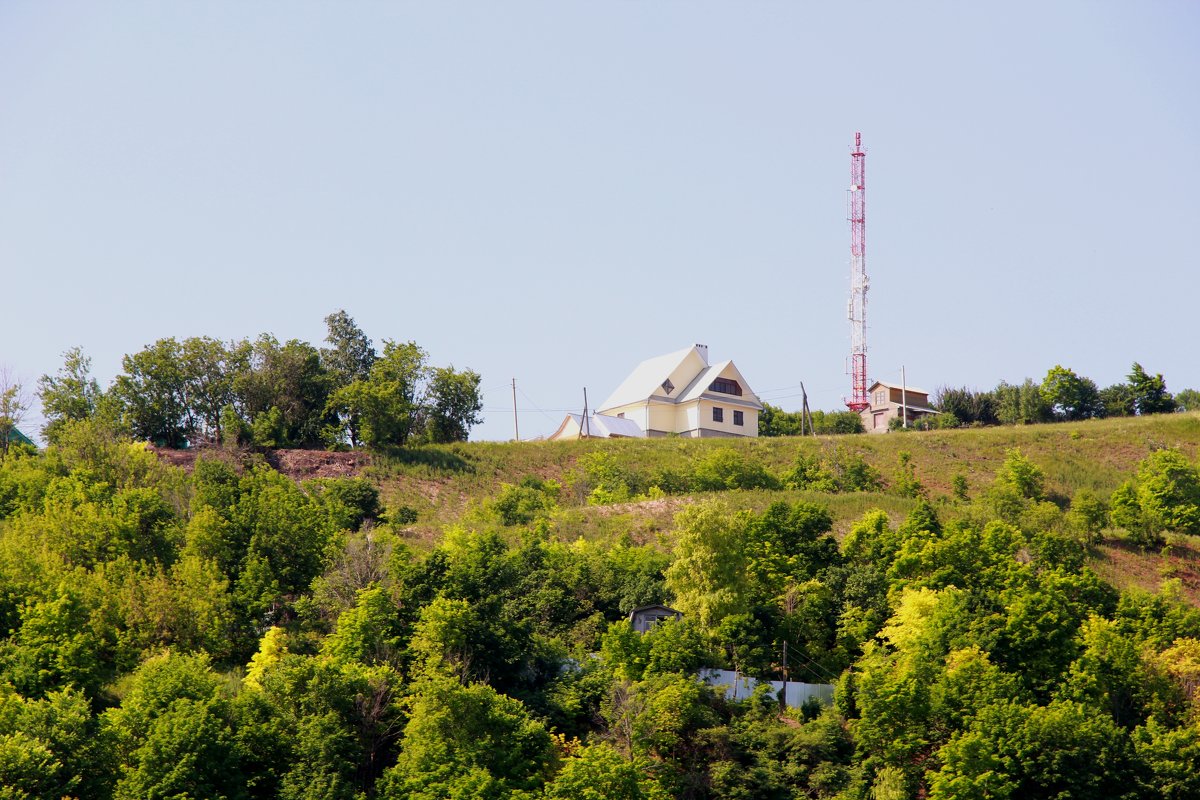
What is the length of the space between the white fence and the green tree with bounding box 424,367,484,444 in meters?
39.1

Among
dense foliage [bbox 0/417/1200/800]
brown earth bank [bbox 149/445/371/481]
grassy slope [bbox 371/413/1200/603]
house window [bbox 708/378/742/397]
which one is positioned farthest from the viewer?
house window [bbox 708/378/742/397]

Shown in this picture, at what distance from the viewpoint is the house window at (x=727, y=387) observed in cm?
9462

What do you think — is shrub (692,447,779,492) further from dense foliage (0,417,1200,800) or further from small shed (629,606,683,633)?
small shed (629,606,683,633)

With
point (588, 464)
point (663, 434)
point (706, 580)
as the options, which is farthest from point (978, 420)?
point (706, 580)

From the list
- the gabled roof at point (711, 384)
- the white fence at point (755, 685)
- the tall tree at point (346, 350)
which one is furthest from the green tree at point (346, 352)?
Answer: the white fence at point (755, 685)

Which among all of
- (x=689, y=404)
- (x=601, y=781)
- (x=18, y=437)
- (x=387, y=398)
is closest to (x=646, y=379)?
(x=689, y=404)

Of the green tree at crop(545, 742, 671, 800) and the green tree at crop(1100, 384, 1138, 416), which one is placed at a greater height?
the green tree at crop(1100, 384, 1138, 416)

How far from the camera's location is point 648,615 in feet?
175

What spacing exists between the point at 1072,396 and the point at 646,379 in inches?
1134

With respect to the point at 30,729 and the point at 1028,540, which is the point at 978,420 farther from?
the point at 30,729

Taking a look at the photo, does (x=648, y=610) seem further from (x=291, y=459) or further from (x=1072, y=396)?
(x=1072, y=396)

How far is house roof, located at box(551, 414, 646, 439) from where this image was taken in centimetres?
9038

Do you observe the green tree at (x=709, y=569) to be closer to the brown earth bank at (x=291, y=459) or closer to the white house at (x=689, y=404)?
the brown earth bank at (x=291, y=459)

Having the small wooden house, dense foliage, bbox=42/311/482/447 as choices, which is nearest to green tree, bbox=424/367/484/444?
dense foliage, bbox=42/311/482/447
